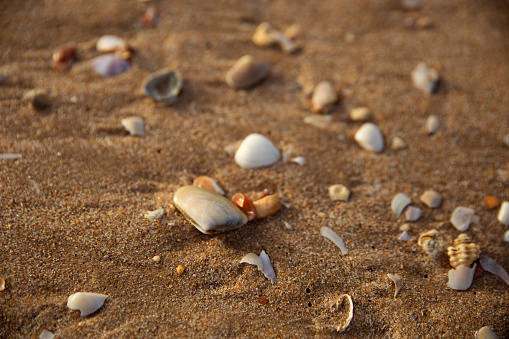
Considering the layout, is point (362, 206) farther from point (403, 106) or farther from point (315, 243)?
point (403, 106)

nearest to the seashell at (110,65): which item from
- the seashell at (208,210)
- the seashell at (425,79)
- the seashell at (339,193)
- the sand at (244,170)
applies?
the sand at (244,170)

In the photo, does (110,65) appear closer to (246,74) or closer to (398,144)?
(246,74)

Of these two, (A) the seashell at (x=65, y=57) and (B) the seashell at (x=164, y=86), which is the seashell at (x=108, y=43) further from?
(B) the seashell at (x=164, y=86)

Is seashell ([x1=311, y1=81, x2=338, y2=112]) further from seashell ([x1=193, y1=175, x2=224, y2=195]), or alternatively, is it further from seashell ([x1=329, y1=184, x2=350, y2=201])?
seashell ([x1=193, y1=175, x2=224, y2=195])

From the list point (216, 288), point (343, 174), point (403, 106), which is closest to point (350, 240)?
point (343, 174)

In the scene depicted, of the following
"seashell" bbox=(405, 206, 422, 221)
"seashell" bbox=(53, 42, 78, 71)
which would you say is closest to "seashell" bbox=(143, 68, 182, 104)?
"seashell" bbox=(53, 42, 78, 71)

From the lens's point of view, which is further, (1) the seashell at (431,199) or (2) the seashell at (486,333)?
(1) the seashell at (431,199)
